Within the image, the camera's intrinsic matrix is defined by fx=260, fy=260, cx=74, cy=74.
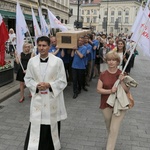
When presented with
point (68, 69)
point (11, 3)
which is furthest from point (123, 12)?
point (68, 69)

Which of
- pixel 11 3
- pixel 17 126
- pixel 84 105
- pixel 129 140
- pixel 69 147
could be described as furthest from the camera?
pixel 11 3

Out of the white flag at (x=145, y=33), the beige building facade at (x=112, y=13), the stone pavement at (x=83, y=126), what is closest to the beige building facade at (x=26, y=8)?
the stone pavement at (x=83, y=126)

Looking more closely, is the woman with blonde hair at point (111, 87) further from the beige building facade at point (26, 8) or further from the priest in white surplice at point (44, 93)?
the beige building facade at point (26, 8)

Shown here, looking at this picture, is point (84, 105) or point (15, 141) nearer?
point (15, 141)

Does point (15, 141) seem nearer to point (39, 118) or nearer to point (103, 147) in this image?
point (39, 118)

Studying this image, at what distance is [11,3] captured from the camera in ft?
77.2

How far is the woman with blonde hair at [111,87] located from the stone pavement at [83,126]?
24.8 inches

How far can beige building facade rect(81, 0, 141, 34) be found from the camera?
116000mm

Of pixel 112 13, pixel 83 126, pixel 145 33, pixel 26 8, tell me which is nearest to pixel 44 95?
pixel 83 126

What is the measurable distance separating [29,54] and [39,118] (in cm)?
349

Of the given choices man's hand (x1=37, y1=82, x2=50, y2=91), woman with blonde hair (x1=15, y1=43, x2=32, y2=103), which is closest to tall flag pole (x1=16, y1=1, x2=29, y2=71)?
woman with blonde hair (x1=15, y1=43, x2=32, y2=103)

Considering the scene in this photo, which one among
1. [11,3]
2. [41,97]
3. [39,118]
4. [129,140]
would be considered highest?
[11,3]

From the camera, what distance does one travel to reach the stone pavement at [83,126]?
14.6 feet

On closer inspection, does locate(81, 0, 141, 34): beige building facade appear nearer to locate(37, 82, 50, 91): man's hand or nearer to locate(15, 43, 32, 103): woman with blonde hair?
locate(15, 43, 32, 103): woman with blonde hair
